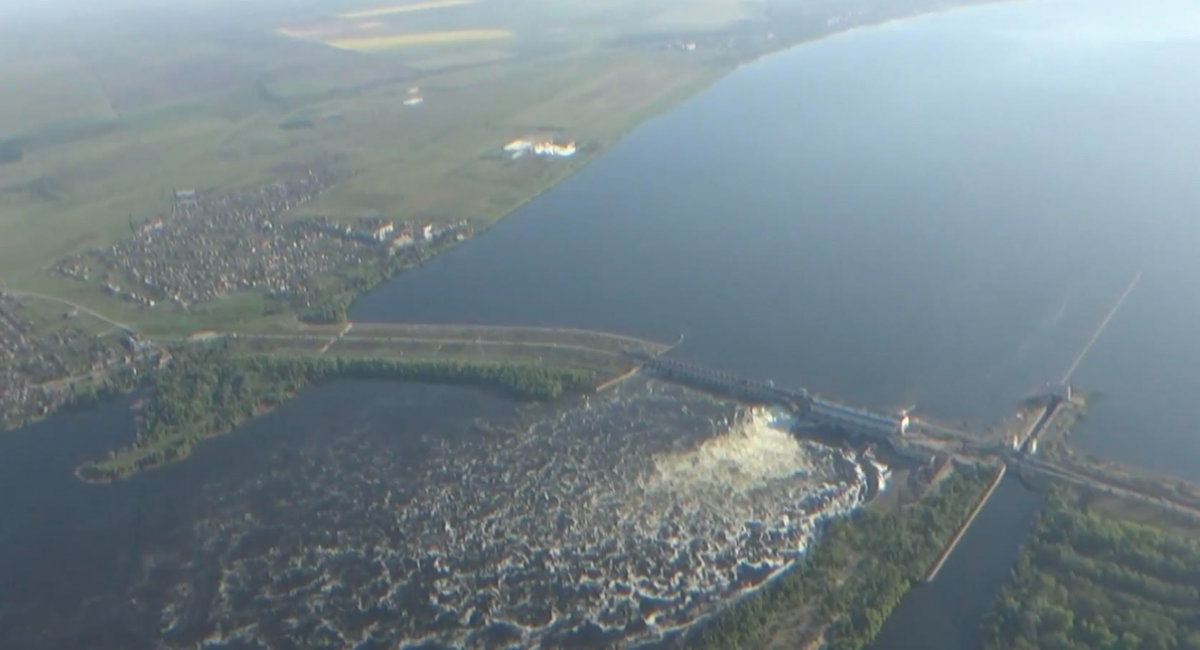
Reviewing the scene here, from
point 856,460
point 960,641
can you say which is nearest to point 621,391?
point 856,460

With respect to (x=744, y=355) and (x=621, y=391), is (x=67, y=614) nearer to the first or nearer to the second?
(x=621, y=391)

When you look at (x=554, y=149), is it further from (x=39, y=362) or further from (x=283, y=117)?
(x=39, y=362)

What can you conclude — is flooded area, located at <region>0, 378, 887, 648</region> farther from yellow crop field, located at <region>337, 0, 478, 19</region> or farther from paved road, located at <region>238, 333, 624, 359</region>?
yellow crop field, located at <region>337, 0, 478, 19</region>

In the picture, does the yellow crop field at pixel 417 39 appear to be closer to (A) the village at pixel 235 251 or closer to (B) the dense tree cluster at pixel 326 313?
(A) the village at pixel 235 251

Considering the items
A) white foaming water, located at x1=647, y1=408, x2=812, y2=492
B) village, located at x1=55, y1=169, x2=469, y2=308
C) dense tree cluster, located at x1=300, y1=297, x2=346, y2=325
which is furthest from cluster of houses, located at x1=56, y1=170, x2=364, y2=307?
white foaming water, located at x1=647, y1=408, x2=812, y2=492

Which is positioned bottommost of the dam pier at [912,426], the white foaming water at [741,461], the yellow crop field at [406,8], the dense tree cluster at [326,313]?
the white foaming water at [741,461]

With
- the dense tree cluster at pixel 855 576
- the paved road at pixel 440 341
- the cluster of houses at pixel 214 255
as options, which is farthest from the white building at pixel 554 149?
the dense tree cluster at pixel 855 576
